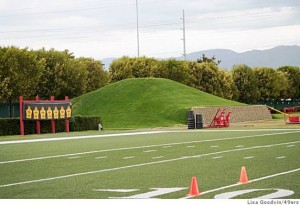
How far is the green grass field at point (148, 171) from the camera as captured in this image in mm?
13375

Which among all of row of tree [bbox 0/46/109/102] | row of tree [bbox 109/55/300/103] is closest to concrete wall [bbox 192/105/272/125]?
row of tree [bbox 0/46/109/102]

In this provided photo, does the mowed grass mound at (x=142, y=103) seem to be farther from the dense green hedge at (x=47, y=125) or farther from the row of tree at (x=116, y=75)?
the dense green hedge at (x=47, y=125)

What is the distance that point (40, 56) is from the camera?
87.1m

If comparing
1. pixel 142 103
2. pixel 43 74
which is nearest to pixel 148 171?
pixel 142 103

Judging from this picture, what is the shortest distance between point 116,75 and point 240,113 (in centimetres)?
3695

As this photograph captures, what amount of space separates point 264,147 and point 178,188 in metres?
12.6

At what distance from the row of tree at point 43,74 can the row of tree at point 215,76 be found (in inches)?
178

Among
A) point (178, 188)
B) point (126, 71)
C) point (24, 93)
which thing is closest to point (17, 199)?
point (178, 188)

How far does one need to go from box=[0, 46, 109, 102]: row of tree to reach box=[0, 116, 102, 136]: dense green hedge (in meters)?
21.8

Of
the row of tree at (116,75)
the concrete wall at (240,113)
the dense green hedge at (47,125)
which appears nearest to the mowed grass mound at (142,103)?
the concrete wall at (240,113)

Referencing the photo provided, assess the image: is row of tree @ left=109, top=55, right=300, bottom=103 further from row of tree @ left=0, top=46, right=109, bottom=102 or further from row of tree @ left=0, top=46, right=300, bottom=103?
row of tree @ left=0, top=46, right=109, bottom=102

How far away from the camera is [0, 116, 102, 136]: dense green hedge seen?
4786 cm

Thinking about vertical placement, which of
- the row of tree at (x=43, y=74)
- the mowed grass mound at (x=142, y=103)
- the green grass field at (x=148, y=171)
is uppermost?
the row of tree at (x=43, y=74)

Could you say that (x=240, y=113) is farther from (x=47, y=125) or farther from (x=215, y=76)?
(x=215, y=76)
